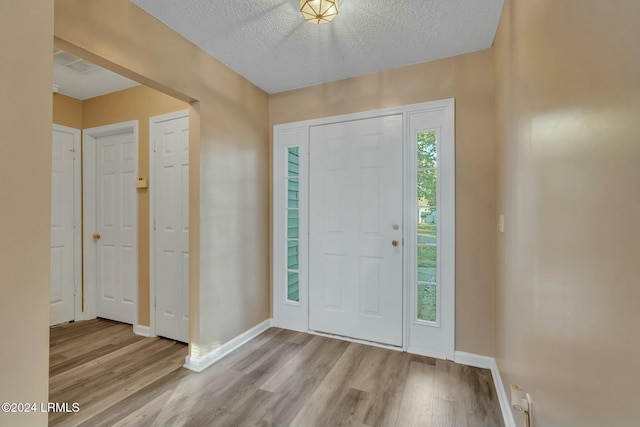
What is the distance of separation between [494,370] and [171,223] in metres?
3.11

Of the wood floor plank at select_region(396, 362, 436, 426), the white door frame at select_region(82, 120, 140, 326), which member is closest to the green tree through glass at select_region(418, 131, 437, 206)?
the wood floor plank at select_region(396, 362, 436, 426)

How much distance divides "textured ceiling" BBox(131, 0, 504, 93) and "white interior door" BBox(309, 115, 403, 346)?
0.57m

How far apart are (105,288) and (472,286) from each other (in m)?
3.94

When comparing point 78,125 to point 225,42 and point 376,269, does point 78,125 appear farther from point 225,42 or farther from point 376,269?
point 376,269

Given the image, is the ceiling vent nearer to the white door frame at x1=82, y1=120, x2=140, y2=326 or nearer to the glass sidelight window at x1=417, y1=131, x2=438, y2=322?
the white door frame at x1=82, y1=120, x2=140, y2=326

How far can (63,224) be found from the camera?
10.5 ft

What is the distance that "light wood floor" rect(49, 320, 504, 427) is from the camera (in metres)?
1.70

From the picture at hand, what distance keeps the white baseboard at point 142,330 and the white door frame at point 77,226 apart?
951 mm

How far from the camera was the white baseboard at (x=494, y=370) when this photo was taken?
64.1 inches

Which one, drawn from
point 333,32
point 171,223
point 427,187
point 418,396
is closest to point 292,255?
point 171,223

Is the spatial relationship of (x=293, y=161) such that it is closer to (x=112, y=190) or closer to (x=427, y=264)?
(x=427, y=264)

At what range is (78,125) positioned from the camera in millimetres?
3328

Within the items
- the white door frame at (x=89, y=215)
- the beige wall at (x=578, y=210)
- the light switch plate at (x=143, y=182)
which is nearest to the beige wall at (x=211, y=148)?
the light switch plate at (x=143, y=182)

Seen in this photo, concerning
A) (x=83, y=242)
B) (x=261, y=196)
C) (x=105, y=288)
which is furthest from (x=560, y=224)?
(x=83, y=242)
